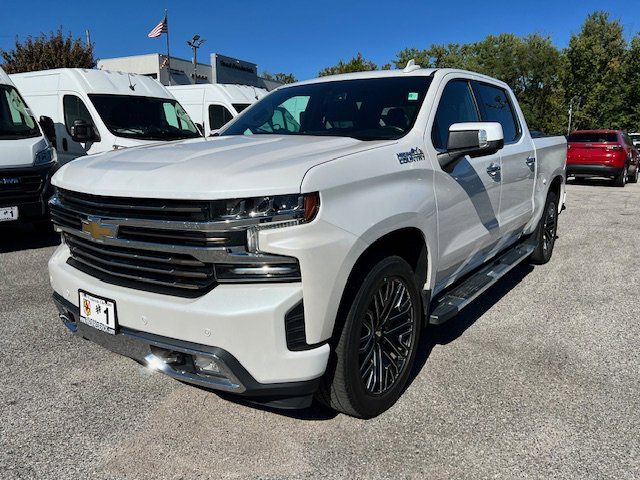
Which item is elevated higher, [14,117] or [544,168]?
[14,117]

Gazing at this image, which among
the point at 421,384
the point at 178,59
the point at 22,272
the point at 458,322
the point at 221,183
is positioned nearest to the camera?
the point at 221,183

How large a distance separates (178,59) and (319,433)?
118ft

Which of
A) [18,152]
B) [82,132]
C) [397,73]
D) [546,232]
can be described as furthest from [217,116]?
[397,73]

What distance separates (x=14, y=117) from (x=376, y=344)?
21.2 feet

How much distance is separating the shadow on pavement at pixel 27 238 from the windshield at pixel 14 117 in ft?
3.95

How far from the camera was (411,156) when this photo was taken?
2.87 metres

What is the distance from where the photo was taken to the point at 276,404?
2.32 meters

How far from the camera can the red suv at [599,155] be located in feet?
51.0

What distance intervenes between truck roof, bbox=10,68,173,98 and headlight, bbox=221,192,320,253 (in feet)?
25.1

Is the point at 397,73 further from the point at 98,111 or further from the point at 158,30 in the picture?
the point at 158,30

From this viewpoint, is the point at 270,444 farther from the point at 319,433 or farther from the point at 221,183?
the point at 221,183

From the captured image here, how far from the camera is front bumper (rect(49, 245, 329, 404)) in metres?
2.12

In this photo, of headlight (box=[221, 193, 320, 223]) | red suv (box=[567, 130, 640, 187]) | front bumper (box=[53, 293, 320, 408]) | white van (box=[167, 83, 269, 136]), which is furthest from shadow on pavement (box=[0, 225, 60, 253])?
red suv (box=[567, 130, 640, 187])

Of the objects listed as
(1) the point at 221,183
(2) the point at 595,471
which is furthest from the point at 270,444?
(2) the point at 595,471
